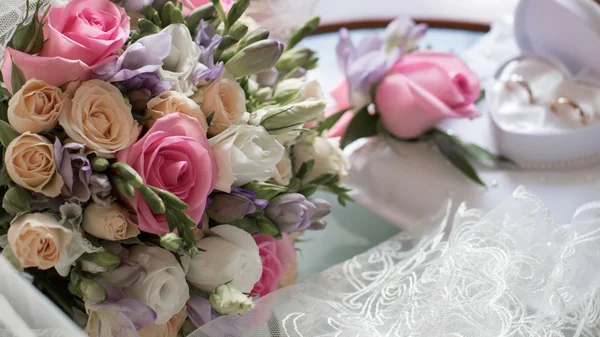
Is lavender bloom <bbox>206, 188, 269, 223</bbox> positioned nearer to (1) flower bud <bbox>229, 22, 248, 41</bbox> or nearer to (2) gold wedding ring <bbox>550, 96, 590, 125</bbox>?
(1) flower bud <bbox>229, 22, 248, 41</bbox>

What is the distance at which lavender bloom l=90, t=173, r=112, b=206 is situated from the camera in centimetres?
48

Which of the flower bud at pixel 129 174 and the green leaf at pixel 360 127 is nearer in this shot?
the flower bud at pixel 129 174

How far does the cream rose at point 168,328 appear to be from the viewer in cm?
54

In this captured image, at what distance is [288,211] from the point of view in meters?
0.57

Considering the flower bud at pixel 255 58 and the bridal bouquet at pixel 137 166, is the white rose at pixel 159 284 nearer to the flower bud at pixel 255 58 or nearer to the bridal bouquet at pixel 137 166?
the bridal bouquet at pixel 137 166

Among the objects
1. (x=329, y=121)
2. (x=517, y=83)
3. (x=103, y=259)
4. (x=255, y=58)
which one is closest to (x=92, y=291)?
(x=103, y=259)

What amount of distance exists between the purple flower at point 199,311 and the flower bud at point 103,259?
0.08m

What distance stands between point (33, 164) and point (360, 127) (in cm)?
48

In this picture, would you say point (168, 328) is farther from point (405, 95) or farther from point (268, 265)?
point (405, 95)

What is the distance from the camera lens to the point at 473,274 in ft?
1.98

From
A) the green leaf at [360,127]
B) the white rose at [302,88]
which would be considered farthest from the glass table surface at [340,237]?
the white rose at [302,88]

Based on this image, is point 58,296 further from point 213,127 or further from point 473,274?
point 473,274

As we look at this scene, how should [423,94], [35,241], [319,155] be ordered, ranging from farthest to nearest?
1. [423,94]
2. [319,155]
3. [35,241]

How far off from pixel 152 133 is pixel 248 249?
4.8 inches
